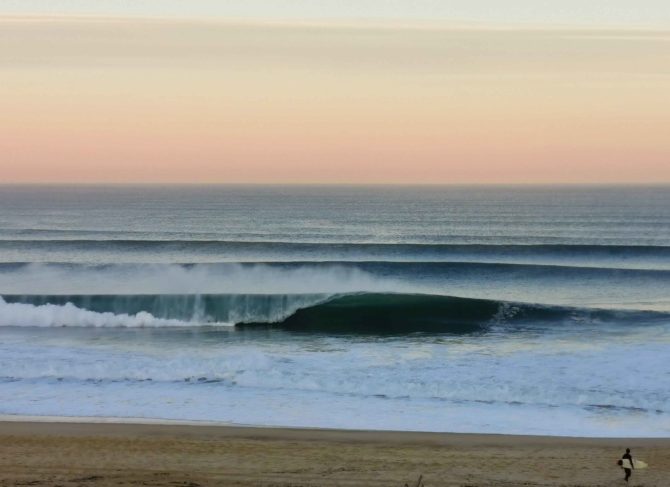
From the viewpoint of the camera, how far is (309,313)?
24000 millimetres

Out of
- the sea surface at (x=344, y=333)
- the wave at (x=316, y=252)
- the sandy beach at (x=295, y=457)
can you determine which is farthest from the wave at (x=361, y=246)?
the sandy beach at (x=295, y=457)

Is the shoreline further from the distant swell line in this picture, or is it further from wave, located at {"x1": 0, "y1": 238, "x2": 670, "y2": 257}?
wave, located at {"x1": 0, "y1": 238, "x2": 670, "y2": 257}

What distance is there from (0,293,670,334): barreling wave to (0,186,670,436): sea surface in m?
0.07

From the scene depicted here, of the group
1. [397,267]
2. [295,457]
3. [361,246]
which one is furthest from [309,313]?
[361,246]

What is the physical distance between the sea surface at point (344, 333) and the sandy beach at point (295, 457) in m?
0.70

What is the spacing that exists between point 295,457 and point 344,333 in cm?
1048

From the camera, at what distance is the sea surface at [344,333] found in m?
13.1

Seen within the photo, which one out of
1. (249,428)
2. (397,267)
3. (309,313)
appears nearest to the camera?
(249,428)

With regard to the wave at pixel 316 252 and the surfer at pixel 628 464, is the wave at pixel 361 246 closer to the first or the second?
the wave at pixel 316 252

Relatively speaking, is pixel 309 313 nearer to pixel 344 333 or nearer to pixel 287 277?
pixel 344 333

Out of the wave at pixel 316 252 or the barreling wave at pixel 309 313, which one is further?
the wave at pixel 316 252

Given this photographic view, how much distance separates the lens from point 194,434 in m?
11.5

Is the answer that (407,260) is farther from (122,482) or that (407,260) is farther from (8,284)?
(122,482)

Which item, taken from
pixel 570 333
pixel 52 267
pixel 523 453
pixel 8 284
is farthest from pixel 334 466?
pixel 52 267
